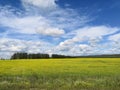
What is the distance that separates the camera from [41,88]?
44.1 ft

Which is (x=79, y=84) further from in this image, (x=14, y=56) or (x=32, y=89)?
(x=14, y=56)

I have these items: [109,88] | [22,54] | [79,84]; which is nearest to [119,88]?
[109,88]

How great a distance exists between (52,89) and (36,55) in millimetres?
86927

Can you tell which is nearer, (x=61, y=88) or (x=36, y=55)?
(x=61, y=88)

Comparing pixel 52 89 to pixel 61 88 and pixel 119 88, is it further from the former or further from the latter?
pixel 119 88

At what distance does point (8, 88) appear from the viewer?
1333cm

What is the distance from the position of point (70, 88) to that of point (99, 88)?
167 centimetres

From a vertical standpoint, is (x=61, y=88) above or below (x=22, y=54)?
below

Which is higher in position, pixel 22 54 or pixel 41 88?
pixel 22 54

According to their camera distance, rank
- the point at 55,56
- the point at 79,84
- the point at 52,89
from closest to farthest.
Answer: the point at 52,89
the point at 79,84
the point at 55,56

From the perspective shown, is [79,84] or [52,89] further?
Answer: [79,84]

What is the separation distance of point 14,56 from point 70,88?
9014 cm

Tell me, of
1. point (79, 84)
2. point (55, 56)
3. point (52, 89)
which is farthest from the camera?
point (55, 56)

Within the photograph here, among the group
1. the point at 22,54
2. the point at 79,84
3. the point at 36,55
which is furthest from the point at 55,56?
the point at 79,84
